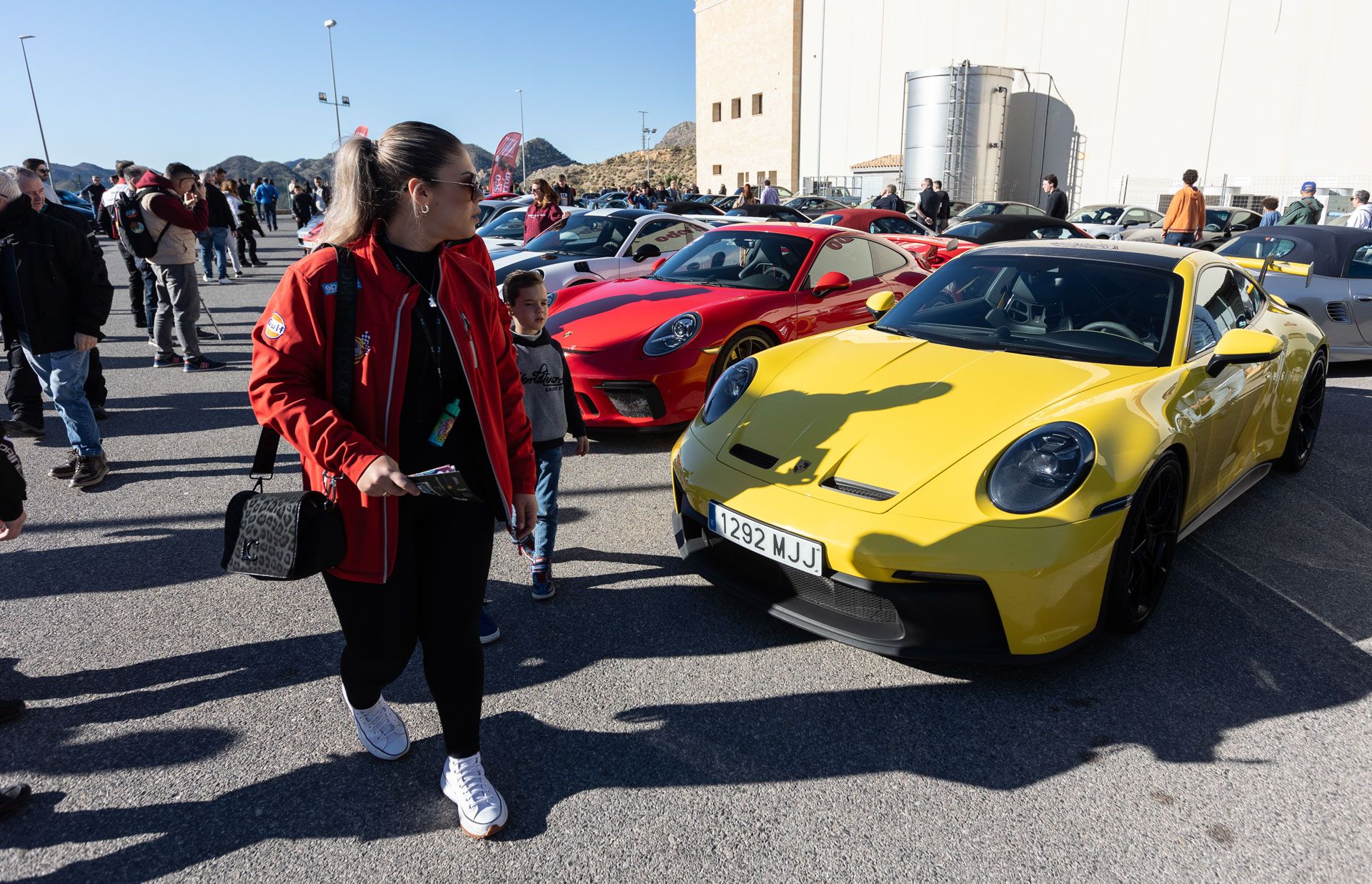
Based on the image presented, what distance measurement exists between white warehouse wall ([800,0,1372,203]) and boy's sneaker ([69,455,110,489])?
24.1 meters

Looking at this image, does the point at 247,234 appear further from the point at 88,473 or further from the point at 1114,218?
the point at 1114,218

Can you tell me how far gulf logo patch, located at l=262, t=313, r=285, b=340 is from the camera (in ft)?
5.63

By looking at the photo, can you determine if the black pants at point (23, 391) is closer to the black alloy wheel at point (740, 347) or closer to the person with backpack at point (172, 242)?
the person with backpack at point (172, 242)

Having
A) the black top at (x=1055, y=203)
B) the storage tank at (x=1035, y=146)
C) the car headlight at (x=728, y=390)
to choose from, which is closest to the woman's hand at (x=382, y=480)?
the car headlight at (x=728, y=390)

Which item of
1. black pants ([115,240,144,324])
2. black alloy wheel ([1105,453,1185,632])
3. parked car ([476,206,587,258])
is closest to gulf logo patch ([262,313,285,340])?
black alloy wheel ([1105,453,1185,632])

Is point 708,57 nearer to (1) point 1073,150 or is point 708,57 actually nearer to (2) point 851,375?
(1) point 1073,150

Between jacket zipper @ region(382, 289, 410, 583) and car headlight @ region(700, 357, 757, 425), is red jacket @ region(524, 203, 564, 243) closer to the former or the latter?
car headlight @ region(700, 357, 757, 425)

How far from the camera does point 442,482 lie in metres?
1.74

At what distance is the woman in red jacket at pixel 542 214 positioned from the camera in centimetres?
1062

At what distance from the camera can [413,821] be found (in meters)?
2.11

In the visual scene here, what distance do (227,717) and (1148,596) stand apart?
311 centimetres

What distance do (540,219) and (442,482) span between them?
31.2ft

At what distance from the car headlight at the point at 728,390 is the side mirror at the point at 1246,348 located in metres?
1.81

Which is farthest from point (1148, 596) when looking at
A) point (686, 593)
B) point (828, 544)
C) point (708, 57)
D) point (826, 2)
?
point (708, 57)
